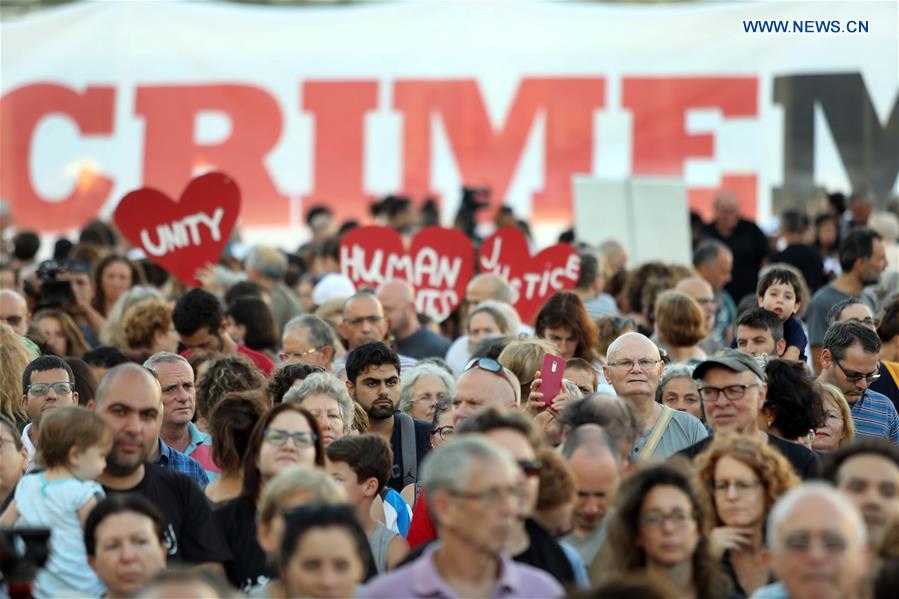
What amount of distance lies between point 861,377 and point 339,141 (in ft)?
42.2

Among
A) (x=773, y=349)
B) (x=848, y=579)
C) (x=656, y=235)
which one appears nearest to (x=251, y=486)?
(x=848, y=579)

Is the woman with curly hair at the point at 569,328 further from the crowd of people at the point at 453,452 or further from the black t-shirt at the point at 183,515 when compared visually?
the black t-shirt at the point at 183,515

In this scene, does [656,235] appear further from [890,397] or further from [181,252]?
[890,397]

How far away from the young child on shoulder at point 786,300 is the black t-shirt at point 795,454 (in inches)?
114

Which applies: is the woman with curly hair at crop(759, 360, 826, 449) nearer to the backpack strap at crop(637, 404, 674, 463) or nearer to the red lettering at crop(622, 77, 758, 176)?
the backpack strap at crop(637, 404, 674, 463)

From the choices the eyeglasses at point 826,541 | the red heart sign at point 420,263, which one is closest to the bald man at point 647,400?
the eyeglasses at point 826,541

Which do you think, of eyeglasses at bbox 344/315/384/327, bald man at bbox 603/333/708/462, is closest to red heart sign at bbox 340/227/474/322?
eyeglasses at bbox 344/315/384/327

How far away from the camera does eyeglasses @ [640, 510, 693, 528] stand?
6.52 metres

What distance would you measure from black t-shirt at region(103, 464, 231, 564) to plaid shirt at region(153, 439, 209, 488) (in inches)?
44.7

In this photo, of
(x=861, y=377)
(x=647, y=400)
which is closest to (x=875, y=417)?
A: (x=861, y=377)

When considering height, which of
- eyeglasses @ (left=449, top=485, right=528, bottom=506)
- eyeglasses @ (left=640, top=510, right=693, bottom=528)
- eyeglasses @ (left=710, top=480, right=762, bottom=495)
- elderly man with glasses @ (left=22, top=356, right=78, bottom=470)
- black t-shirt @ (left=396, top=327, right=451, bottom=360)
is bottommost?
eyeglasses @ (left=640, top=510, right=693, bottom=528)

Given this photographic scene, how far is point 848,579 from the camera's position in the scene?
18.8 feet

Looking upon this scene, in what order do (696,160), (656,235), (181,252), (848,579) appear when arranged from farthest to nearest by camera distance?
(696,160) < (656,235) < (181,252) < (848,579)

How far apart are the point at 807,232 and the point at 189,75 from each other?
7.78 meters
